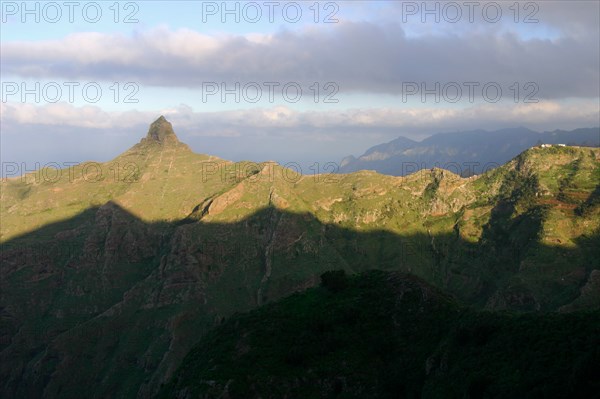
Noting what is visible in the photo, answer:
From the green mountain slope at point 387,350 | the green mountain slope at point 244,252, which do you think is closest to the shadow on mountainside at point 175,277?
the green mountain slope at point 244,252

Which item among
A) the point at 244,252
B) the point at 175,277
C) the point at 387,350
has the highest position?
the point at 387,350

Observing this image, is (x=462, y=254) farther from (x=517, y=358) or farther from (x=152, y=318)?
(x=517, y=358)

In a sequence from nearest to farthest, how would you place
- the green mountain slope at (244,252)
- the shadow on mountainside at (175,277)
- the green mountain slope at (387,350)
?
the green mountain slope at (387,350) → the shadow on mountainside at (175,277) → the green mountain slope at (244,252)

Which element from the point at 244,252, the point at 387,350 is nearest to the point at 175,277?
the point at 244,252

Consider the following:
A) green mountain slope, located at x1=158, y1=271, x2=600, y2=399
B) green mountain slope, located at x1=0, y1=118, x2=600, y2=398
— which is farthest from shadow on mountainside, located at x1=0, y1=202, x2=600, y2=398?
green mountain slope, located at x1=158, y1=271, x2=600, y2=399

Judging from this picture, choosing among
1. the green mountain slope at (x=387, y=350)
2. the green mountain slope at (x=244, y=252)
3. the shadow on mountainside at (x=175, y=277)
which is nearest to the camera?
the green mountain slope at (x=387, y=350)

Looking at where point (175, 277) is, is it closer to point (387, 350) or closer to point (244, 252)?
point (244, 252)

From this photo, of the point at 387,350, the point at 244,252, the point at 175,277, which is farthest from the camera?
the point at 244,252

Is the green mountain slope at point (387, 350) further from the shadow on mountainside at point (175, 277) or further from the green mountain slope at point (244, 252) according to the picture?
the shadow on mountainside at point (175, 277)
